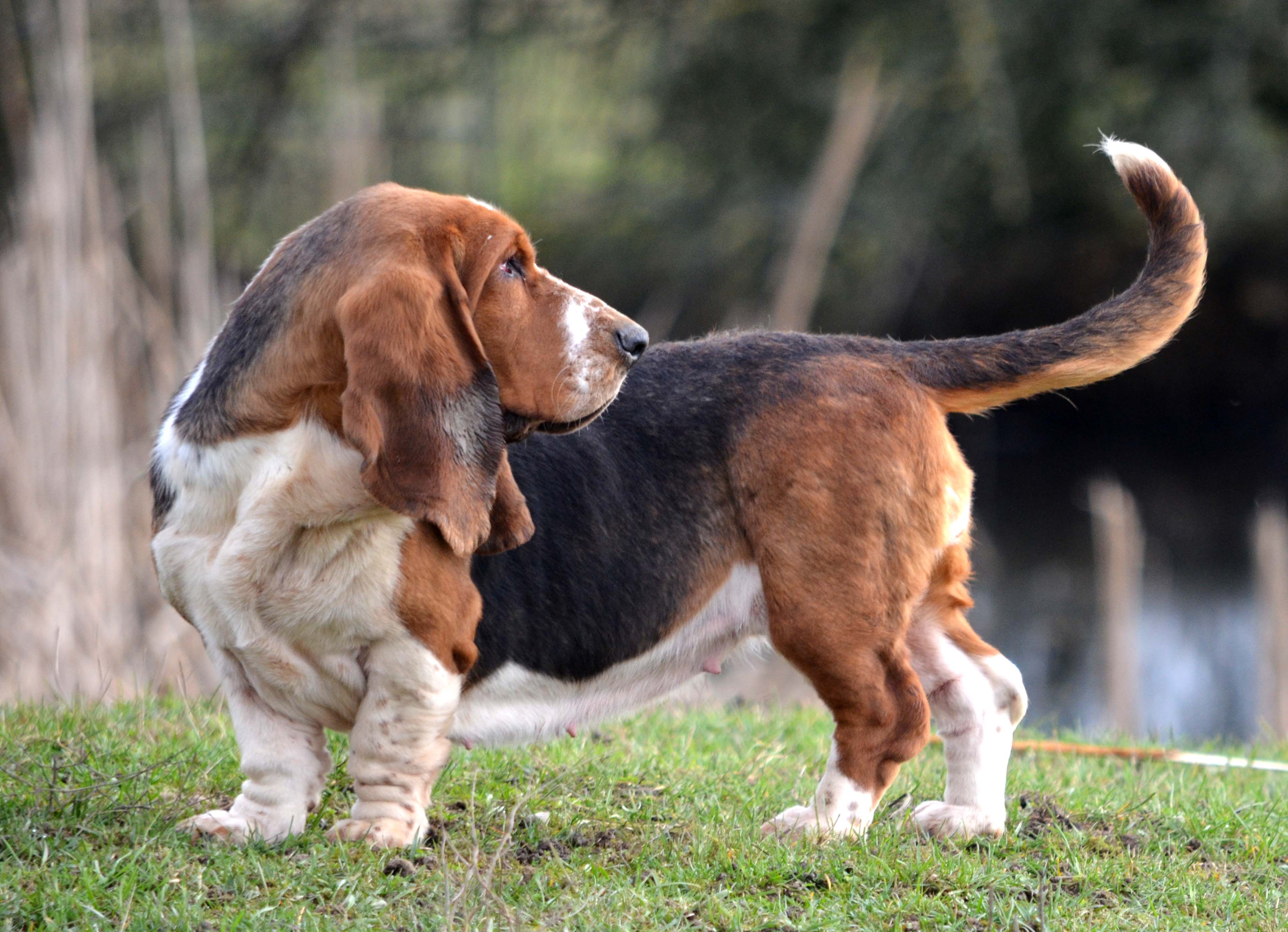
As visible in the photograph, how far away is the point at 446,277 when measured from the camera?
3127mm

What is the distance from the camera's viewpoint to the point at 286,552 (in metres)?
3.21

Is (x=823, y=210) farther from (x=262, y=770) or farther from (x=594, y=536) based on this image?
(x=262, y=770)

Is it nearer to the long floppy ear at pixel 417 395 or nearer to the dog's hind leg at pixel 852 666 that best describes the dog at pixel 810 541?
the dog's hind leg at pixel 852 666

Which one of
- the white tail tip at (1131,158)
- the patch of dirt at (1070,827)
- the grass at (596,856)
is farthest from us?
the white tail tip at (1131,158)

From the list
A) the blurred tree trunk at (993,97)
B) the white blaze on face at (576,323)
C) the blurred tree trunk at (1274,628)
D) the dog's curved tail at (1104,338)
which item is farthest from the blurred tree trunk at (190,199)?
the blurred tree trunk at (1274,628)

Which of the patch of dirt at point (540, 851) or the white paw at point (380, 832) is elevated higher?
the white paw at point (380, 832)

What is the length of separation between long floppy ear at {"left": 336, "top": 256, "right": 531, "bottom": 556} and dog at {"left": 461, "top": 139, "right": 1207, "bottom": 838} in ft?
2.07

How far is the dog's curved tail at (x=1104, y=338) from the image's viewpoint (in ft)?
12.5

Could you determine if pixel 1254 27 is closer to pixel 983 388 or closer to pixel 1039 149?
pixel 1039 149

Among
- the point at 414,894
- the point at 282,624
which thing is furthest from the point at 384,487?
the point at 414,894

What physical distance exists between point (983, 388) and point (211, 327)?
14.6ft

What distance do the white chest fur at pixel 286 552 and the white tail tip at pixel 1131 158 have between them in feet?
7.03

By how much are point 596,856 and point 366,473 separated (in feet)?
3.75

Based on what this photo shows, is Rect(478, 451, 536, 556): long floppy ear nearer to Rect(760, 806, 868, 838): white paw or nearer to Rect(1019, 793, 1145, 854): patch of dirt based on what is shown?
Rect(760, 806, 868, 838): white paw
